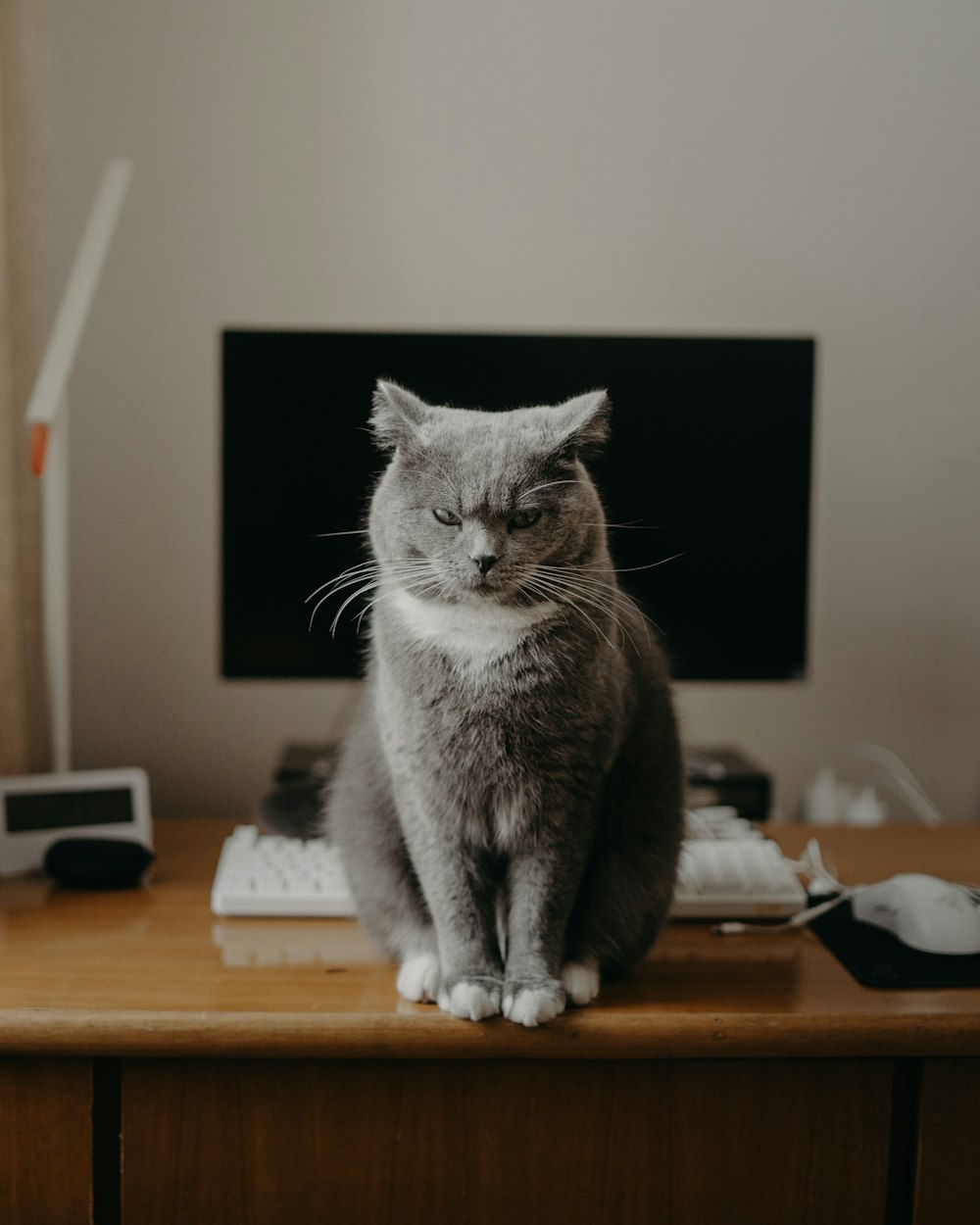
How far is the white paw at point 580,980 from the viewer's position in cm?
77

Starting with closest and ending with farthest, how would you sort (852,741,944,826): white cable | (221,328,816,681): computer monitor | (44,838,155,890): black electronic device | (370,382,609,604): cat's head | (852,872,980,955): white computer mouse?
(370,382,609,604): cat's head
(852,872,980,955): white computer mouse
(44,838,155,890): black electronic device
(221,328,816,681): computer monitor
(852,741,944,826): white cable

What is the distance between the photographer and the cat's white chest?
2.47ft

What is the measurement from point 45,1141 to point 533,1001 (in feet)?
1.26

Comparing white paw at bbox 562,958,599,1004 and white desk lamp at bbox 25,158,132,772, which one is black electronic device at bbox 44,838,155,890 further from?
white paw at bbox 562,958,599,1004

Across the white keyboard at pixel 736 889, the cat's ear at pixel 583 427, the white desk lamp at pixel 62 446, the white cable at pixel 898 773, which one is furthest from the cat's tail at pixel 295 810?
the white cable at pixel 898 773

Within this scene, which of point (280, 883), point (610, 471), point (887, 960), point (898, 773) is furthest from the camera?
point (898, 773)

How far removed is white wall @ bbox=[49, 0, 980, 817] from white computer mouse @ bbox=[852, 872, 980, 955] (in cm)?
73

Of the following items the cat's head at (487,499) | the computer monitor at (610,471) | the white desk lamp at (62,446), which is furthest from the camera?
the computer monitor at (610,471)

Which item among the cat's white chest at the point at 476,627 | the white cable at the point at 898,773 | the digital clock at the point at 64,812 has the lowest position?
the white cable at the point at 898,773

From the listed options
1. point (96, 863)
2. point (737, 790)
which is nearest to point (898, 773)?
point (737, 790)

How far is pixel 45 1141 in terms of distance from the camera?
75 centimetres

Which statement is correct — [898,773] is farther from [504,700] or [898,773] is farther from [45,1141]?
[45,1141]

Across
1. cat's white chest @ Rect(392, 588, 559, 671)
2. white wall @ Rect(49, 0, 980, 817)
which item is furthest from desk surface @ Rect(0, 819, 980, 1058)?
white wall @ Rect(49, 0, 980, 817)

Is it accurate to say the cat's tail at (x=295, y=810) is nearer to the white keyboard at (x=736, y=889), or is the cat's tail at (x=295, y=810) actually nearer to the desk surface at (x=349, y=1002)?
the desk surface at (x=349, y=1002)
